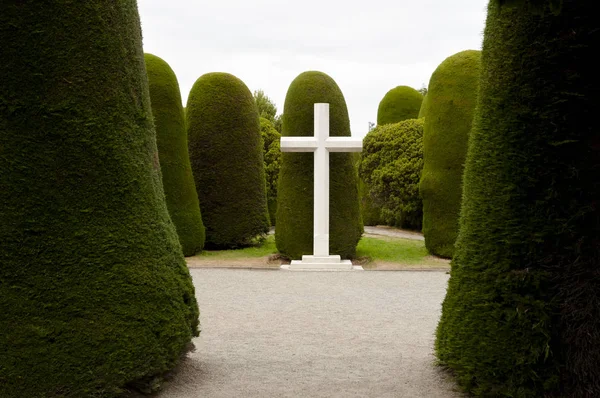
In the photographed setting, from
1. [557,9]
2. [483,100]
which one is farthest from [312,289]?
[557,9]

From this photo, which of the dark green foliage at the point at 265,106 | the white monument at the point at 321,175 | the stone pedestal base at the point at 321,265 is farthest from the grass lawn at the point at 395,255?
the dark green foliage at the point at 265,106

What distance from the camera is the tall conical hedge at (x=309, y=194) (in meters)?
13.8

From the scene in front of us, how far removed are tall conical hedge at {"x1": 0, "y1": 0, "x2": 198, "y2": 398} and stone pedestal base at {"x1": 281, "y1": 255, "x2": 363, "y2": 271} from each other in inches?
343

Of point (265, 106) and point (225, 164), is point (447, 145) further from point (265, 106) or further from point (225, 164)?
point (265, 106)

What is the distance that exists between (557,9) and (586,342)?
2.17 m

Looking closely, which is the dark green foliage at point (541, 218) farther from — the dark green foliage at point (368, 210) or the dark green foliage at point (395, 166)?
the dark green foliage at point (368, 210)

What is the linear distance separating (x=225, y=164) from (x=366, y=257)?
437 cm

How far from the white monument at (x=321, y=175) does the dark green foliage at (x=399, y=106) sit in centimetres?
1219

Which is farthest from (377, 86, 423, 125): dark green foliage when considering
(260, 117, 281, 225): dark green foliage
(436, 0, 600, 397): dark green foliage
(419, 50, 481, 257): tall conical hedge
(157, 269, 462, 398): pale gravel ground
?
(436, 0, 600, 397): dark green foliage

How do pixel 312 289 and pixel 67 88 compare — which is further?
pixel 312 289

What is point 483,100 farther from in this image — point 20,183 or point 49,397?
point 49,397

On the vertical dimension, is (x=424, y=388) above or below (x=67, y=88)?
below

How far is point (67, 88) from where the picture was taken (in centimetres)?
421

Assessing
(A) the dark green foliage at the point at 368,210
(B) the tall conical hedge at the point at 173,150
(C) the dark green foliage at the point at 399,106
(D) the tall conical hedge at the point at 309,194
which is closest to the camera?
(D) the tall conical hedge at the point at 309,194
